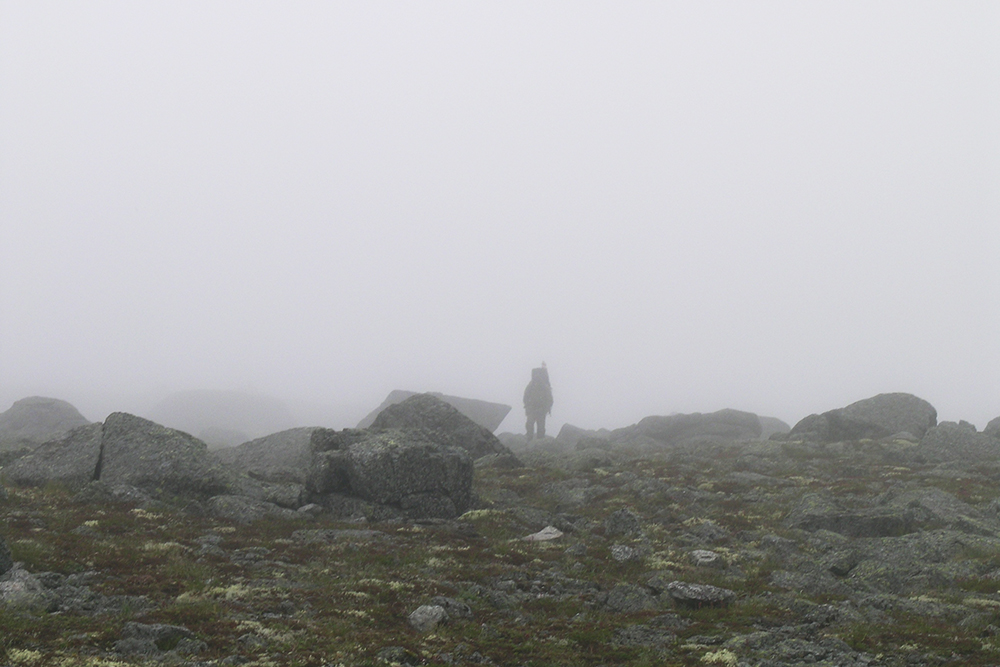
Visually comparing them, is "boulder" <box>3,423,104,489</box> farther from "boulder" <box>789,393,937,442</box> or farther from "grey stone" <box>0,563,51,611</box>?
"boulder" <box>789,393,937,442</box>

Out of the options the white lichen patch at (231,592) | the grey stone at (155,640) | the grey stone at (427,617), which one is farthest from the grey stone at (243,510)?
the grey stone at (155,640)

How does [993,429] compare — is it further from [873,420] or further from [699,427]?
[699,427]

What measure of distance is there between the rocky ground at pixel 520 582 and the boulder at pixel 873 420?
72.3 feet

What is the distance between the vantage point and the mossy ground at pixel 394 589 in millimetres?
12672

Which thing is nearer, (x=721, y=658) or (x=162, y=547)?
(x=721, y=658)

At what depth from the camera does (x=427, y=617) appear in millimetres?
15180

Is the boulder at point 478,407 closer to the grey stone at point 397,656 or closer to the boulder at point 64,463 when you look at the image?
the boulder at point 64,463

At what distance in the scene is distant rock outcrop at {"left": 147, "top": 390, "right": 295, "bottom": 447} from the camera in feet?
504

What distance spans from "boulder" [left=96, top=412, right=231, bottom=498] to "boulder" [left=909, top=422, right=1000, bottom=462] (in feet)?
148

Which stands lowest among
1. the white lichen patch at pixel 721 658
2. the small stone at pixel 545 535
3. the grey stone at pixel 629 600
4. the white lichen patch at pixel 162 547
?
the small stone at pixel 545 535

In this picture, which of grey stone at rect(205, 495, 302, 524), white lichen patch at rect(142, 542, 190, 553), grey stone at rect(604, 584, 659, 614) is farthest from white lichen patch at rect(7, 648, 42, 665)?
grey stone at rect(205, 495, 302, 524)

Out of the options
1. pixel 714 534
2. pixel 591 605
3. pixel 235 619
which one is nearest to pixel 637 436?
pixel 714 534

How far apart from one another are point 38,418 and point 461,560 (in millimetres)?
68555

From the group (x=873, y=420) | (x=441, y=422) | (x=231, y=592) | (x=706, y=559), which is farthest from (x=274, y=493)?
(x=873, y=420)
